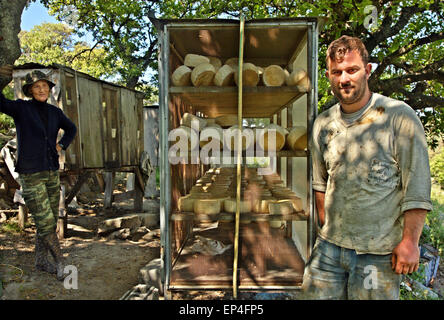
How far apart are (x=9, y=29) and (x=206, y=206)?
Result: 16.7ft

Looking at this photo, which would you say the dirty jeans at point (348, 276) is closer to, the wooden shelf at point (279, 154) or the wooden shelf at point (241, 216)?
the wooden shelf at point (241, 216)

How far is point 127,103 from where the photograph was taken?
22.5ft

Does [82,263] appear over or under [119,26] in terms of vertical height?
under

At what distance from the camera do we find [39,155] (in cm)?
328

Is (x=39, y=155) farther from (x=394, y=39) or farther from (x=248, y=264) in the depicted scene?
(x=394, y=39)

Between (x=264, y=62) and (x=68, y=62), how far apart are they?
1456 cm

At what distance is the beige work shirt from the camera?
174 cm

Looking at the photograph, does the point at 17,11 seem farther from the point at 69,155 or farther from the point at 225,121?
the point at 225,121

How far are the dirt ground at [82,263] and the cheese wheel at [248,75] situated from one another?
2656 millimetres

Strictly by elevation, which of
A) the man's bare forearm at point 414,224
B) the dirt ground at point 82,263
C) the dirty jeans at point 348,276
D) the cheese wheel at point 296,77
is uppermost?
the cheese wheel at point 296,77

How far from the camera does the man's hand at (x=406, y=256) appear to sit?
1.74m

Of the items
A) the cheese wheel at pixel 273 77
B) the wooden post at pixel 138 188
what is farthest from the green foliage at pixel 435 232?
the wooden post at pixel 138 188

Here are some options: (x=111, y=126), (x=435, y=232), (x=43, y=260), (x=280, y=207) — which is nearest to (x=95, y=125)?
(x=111, y=126)

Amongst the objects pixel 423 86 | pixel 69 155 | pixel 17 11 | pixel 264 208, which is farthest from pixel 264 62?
pixel 17 11
